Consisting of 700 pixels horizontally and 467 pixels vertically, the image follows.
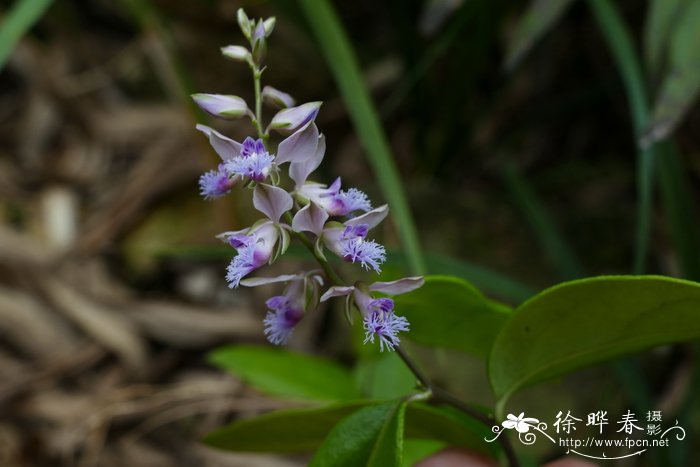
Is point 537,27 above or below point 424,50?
below

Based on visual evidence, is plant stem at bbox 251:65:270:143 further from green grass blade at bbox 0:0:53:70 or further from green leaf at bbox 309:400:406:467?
green grass blade at bbox 0:0:53:70

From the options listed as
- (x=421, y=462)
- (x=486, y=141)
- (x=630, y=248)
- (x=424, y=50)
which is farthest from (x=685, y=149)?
(x=421, y=462)

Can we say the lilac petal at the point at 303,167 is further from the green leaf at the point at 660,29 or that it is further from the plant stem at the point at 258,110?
the green leaf at the point at 660,29

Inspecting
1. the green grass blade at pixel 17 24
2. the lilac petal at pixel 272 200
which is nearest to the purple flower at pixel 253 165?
the lilac petal at pixel 272 200

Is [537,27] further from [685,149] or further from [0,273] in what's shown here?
[0,273]

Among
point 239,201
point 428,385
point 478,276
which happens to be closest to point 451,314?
point 428,385

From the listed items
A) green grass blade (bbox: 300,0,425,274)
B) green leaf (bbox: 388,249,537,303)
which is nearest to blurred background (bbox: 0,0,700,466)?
green leaf (bbox: 388,249,537,303)
